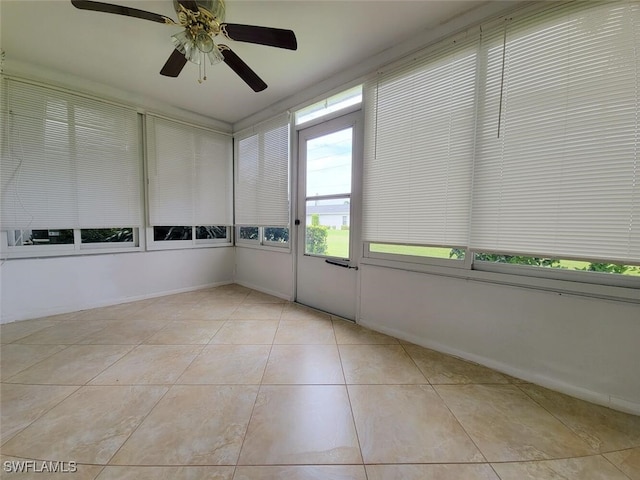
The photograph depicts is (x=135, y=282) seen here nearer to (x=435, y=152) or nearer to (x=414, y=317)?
(x=414, y=317)

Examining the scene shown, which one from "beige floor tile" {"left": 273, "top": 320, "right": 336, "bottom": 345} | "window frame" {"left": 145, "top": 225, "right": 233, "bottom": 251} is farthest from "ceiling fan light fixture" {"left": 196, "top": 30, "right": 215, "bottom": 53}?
"window frame" {"left": 145, "top": 225, "right": 233, "bottom": 251}

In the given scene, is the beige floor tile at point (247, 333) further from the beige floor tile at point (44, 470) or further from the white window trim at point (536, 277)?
the white window trim at point (536, 277)

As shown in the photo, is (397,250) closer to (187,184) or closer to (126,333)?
(126,333)

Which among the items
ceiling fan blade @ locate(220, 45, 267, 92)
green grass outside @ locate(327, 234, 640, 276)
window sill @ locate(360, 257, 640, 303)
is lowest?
window sill @ locate(360, 257, 640, 303)

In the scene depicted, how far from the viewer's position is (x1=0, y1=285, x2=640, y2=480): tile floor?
1.08 m

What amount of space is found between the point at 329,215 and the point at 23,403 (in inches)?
105

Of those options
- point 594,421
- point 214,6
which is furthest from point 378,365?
point 214,6

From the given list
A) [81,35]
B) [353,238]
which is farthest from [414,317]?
[81,35]

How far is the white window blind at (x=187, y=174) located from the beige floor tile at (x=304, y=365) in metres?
2.63

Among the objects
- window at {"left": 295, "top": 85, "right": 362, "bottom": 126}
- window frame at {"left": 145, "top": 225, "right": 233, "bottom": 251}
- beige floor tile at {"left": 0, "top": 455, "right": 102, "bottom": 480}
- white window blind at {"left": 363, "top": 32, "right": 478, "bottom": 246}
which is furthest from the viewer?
window frame at {"left": 145, "top": 225, "right": 233, "bottom": 251}

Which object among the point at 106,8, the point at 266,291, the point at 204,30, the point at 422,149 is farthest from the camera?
the point at 266,291

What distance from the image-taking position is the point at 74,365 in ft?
5.93

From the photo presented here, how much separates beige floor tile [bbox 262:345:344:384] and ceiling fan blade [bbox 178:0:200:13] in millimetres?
2380

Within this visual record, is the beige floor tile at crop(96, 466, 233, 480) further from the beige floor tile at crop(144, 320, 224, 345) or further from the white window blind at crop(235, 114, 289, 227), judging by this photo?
the white window blind at crop(235, 114, 289, 227)
